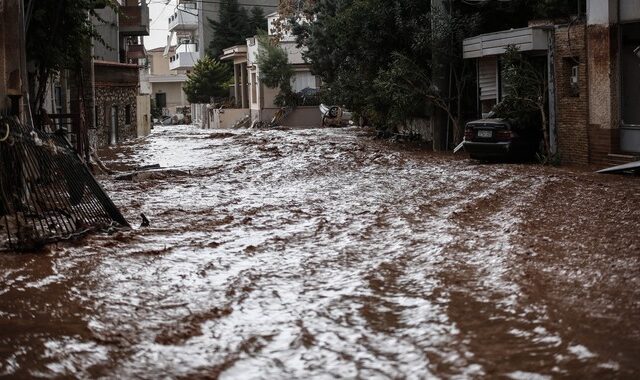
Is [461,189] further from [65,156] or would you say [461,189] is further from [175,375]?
[175,375]

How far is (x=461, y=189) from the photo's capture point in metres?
15.6

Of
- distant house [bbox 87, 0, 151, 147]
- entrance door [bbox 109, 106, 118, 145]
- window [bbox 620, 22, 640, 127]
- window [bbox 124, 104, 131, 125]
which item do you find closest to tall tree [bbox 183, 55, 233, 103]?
distant house [bbox 87, 0, 151, 147]

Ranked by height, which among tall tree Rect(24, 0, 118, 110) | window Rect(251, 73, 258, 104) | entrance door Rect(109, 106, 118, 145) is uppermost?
window Rect(251, 73, 258, 104)

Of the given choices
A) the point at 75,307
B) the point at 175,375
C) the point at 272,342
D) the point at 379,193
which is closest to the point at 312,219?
the point at 379,193

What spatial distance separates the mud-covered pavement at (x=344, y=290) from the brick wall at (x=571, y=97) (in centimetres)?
466

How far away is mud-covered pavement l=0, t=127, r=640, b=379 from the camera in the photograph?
573cm

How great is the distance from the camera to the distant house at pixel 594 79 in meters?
18.5

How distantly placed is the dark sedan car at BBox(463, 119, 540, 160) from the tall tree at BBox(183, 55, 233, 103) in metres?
48.2

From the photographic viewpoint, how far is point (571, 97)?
19.9 metres

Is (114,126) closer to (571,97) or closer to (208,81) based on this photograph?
(571,97)

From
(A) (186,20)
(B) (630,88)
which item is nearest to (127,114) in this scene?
(B) (630,88)

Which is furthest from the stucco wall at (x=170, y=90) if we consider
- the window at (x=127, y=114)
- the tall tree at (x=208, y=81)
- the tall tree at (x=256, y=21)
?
the window at (x=127, y=114)

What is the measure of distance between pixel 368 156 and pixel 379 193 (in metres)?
8.30

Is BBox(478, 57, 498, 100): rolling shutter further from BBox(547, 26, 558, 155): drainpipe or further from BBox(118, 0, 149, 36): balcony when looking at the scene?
BBox(118, 0, 149, 36): balcony
